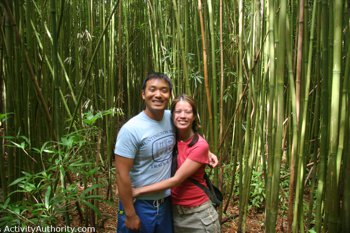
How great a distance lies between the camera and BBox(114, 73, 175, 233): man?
1.13 m

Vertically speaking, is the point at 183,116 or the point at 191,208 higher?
the point at 183,116

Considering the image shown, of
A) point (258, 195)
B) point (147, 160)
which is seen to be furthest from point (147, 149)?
point (258, 195)

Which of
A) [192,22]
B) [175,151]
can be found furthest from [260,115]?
[192,22]

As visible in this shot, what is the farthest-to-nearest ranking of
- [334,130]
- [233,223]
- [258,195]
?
[258,195], [233,223], [334,130]

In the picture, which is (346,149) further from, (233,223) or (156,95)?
(233,223)

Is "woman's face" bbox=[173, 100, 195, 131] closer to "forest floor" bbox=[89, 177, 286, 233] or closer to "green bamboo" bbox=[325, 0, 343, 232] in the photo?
"green bamboo" bbox=[325, 0, 343, 232]

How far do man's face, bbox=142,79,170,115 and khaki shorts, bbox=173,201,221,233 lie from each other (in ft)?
1.30

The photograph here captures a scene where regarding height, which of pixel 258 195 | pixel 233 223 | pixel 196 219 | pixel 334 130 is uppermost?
pixel 334 130

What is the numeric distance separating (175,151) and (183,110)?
0.18m

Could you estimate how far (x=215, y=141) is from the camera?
5.51 feet

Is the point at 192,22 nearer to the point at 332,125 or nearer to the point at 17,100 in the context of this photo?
the point at 17,100

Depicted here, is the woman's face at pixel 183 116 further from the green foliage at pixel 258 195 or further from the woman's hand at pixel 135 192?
the green foliage at pixel 258 195

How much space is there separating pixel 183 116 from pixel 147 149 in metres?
0.19

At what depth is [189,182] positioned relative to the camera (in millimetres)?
1237
